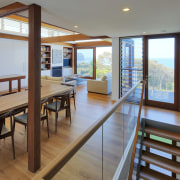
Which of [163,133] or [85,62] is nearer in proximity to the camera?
[163,133]

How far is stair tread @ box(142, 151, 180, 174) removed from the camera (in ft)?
11.0

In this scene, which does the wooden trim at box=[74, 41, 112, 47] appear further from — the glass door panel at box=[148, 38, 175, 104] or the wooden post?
the wooden post

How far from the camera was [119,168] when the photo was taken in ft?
7.09

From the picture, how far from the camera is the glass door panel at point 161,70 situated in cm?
488

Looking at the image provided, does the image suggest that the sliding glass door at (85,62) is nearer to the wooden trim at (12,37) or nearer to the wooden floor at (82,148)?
the wooden trim at (12,37)

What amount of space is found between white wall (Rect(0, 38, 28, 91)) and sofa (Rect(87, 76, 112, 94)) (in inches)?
142

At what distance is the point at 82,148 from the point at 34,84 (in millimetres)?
1364

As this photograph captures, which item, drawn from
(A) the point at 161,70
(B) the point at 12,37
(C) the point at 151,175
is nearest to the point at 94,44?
(B) the point at 12,37

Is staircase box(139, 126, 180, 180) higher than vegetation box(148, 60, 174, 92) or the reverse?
the reverse

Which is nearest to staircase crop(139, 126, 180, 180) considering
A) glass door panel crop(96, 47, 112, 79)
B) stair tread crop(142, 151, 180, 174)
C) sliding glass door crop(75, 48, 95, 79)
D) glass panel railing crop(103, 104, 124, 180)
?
stair tread crop(142, 151, 180, 174)

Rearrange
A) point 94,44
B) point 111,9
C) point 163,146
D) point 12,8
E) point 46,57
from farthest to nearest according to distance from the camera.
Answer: point 94,44
point 46,57
point 163,146
point 111,9
point 12,8

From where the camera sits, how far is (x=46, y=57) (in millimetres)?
9117

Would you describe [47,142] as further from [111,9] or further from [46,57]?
[46,57]

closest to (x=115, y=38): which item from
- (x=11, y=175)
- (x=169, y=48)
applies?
(x=169, y=48)
